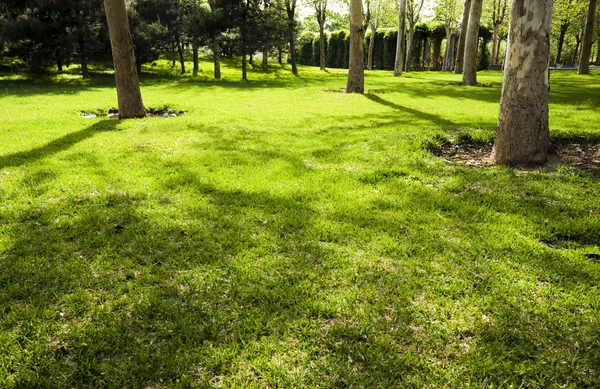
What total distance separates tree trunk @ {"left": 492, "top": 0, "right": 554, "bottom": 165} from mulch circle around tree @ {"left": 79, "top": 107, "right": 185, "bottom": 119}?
948cm

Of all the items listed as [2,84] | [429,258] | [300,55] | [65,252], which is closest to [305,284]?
[429,258]

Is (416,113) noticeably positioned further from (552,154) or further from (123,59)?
→ (123,59)

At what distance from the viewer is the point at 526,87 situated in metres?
6.18

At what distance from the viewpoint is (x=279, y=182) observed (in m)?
5.95

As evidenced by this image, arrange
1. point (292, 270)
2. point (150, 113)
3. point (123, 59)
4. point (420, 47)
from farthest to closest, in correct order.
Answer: point (420, 47), point (150, 113), point (123, 59), point (292, 270)

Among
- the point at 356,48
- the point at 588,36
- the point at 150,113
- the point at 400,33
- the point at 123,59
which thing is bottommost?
the point at 150,113

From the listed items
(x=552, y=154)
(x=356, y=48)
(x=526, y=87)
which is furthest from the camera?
(x=356, y=48)

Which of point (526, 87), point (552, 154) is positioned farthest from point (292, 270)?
point (552, 154)

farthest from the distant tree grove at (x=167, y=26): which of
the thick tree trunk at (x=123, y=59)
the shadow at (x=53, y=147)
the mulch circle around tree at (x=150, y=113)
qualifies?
the shadow at (x=53, y=147)

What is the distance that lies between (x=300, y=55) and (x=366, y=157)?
5583cm

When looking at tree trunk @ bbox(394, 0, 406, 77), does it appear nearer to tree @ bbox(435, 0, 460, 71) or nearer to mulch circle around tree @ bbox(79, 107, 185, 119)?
tree @ bbox(435, 0, 460, 71)

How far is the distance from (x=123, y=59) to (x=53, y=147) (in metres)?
3.84

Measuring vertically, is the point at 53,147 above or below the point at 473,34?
below

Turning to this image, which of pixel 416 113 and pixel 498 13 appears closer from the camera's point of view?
pixel 416 113
